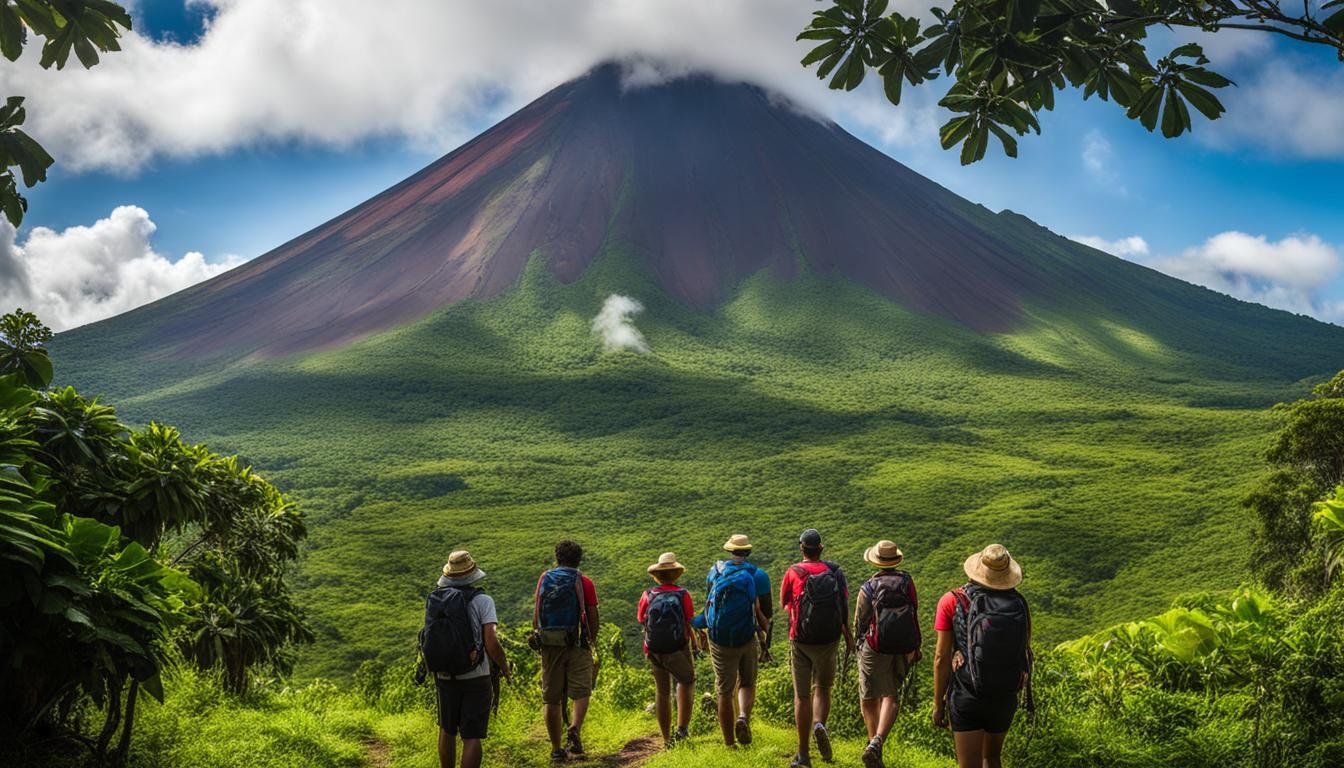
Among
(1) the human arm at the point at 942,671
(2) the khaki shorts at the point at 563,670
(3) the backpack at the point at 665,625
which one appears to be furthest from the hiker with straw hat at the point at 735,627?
(1) the human arm at the point at 942,671

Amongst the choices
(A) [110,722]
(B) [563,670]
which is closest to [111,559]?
(A) [110,722]

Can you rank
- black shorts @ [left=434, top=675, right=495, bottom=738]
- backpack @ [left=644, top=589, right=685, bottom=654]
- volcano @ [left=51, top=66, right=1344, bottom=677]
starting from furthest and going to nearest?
volcano @ [left=51, top=66, right=1344, bottom=677], backpack @ [left=644, top=589, right=685, bottom=654], black shorts @ [left=434, top=675, right=495, bottom=738]

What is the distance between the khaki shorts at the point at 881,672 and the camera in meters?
6.06

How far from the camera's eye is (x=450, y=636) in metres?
5.54

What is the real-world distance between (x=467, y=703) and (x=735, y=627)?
1731 mm

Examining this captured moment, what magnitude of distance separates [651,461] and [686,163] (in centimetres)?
6238

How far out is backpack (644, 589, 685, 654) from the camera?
21.2 feet

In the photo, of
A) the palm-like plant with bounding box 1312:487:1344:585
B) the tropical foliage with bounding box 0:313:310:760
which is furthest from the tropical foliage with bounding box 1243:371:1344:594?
the tropical foliage with bounding box 0:313:310:760

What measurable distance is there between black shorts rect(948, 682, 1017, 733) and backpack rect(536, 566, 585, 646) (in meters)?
2.64

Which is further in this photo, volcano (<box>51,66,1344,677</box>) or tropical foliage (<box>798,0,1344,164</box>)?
volcano (<box>51,66,1344,677</box>)

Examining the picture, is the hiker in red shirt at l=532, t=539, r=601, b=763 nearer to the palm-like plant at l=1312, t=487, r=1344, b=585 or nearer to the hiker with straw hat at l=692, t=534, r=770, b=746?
the hiker with straw hat at l=692, t=534, r=770, b=746

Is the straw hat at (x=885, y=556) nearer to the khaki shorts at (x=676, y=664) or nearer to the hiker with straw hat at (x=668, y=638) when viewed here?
the hiker with straw hat at (x=668, y=638)

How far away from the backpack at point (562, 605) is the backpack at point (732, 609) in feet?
2.85

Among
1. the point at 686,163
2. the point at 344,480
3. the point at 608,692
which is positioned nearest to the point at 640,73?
the point at 686,163
